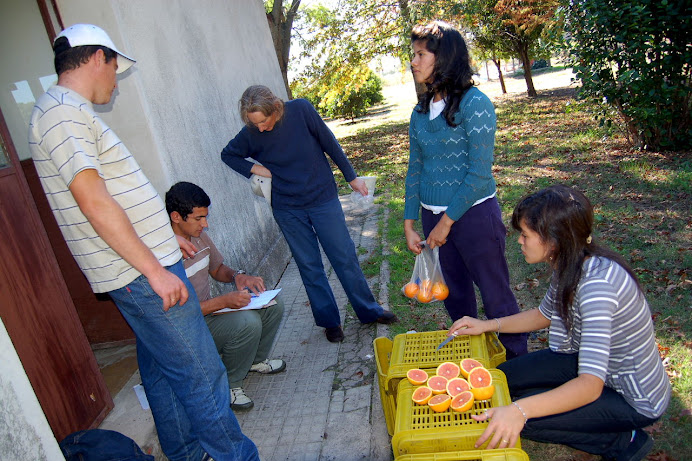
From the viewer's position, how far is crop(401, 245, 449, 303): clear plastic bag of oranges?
3.46 m

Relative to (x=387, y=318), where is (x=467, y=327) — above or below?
above

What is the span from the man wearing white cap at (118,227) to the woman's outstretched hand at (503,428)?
A: 141cm

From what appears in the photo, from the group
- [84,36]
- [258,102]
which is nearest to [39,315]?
[84,36]

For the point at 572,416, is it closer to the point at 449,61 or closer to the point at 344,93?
the point at 449,61

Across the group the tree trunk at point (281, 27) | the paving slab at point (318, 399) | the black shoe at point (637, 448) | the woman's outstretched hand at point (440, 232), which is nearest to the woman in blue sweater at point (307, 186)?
the paving slab at point (318, 399)

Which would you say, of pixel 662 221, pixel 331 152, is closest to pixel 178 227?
pixel 331 152

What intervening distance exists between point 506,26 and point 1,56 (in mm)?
17086

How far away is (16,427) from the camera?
200 centimetres

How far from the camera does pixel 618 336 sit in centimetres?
233

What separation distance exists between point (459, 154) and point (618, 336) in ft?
4.46

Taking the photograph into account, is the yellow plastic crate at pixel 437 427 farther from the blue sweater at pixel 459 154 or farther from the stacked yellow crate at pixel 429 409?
the blue sweater at pixel 459 154

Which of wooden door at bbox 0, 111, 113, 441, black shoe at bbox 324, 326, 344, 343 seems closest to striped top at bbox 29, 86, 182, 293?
wooden door at bbox 0, 111, 113, 441

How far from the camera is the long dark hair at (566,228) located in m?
2.31

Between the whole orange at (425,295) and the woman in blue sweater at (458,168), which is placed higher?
the woman in blue sweater at (458,168)
